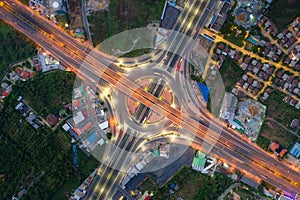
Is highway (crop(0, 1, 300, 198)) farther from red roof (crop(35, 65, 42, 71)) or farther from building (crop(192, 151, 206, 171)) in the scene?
red roof (crop(35, 65, 42, 71))

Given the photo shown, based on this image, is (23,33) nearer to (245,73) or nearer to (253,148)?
(245,73)

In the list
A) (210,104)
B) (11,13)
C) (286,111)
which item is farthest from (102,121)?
(286,111)

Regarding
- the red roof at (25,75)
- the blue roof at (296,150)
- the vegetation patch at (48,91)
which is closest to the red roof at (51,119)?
the vegetation patch at (48,91)

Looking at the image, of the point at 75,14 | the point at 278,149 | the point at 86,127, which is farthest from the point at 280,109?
the point at 75,14

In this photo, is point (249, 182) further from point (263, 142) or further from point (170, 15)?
point (170, 15)

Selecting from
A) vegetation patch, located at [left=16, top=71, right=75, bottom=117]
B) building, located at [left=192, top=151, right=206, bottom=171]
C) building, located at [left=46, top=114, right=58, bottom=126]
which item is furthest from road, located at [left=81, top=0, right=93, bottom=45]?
building, located at [left=192, top=151, right=206, bottom=171]

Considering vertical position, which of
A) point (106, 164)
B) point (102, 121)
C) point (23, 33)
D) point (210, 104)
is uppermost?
point (210, 104)
